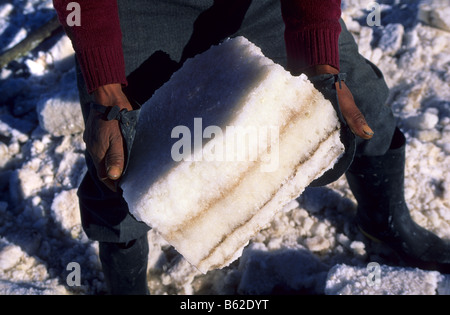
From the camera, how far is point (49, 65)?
137 inches

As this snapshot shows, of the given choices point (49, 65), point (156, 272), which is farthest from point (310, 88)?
point (49, 65)

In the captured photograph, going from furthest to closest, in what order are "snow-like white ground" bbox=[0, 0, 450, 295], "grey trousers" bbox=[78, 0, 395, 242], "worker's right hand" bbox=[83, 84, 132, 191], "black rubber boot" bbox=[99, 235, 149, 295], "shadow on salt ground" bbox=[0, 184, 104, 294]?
"shadow on salt ground" bbox=[0, 184, 104, 294]
"snow-like white ground" bbox=[0, 0, 450, 295]
"black rubber boot" bbox=[99, 235, 149, 295]
"grey trousers" bbox=[78, 0, 395, 242]
"worker's right hand" bbox=[83, 84, 132, 191]

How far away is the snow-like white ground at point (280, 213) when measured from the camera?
7.19ft

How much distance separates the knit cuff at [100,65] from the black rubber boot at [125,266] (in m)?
0.81

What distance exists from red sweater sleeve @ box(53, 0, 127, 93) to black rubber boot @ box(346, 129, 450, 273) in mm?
1228

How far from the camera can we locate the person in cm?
143

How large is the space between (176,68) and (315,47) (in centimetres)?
59

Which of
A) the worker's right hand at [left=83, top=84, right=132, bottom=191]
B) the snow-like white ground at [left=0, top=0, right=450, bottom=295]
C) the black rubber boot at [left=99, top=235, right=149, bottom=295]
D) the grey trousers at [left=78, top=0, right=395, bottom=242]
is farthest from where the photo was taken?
the snow-like white ground at [left=0, top=0, right=450, bottom=295]

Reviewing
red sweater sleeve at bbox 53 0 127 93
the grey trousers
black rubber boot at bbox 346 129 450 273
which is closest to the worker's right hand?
red sweater sleeve at bbox 53 0 127 93

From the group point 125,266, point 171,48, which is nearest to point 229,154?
point 171,48

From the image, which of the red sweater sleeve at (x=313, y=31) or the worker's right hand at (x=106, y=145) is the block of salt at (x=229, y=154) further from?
the red sweater sleeve at (x=313, y=31)

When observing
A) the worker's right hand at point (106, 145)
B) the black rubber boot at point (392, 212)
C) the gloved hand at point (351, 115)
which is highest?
the worker's right hand at point (106, 145)

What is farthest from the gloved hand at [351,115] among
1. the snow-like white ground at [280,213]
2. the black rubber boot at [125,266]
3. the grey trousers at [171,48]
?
the black rubber boot at [125,266]

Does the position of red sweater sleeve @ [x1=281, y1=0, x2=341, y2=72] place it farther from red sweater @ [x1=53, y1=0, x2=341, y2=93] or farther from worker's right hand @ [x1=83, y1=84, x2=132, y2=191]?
worker's right hand @ [x1=83, y1=84, x2=132, y2=191]
